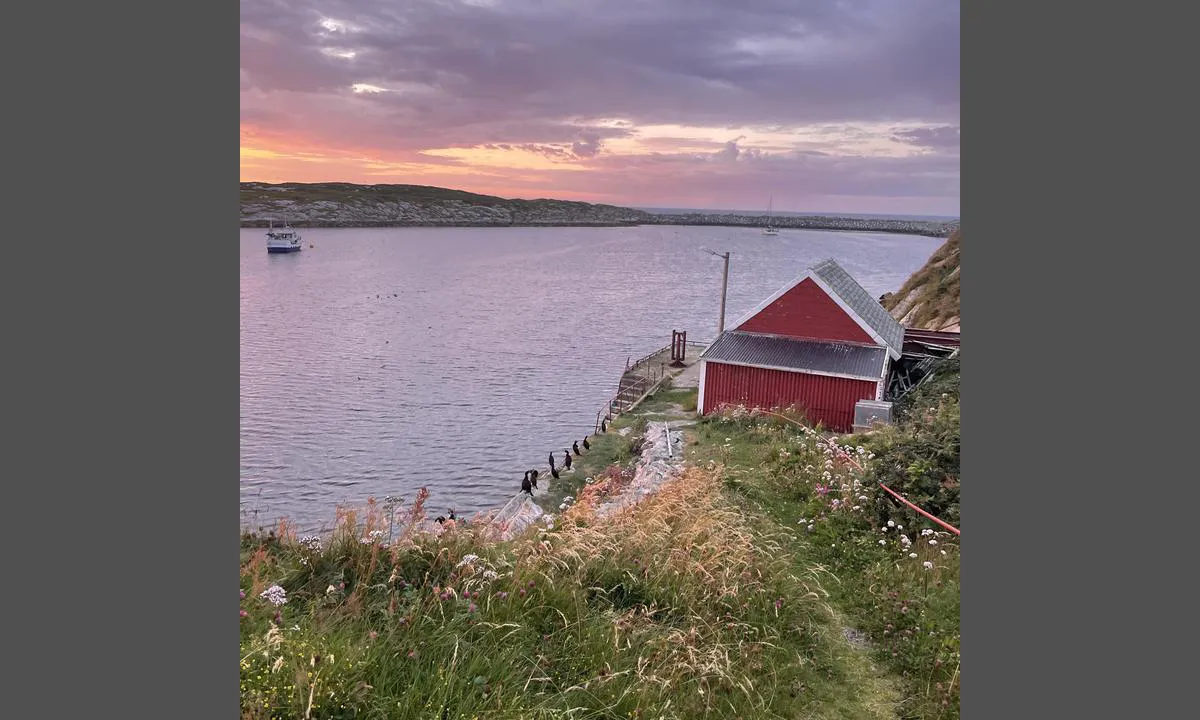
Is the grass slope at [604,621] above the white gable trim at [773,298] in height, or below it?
below

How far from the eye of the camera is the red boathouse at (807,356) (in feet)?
84.9

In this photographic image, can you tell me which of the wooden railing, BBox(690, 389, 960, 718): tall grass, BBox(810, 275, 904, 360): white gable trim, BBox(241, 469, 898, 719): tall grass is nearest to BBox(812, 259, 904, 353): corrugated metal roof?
BBox(810, 275, 904, 360): white gable trim

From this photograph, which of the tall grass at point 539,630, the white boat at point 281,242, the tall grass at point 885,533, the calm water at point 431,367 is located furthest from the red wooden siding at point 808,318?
the white boat at point 281,242

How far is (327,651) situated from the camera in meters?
4.67

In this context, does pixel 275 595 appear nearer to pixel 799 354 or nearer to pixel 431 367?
pixel 799 354

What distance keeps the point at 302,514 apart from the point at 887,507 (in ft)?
59.3

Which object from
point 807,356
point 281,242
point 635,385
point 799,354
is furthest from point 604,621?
point 281,242

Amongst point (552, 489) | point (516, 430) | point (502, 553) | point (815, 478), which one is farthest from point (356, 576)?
point (516, 430)

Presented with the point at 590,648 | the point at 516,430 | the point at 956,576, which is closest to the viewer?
the point at 590,648

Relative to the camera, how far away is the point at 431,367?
1694 inches

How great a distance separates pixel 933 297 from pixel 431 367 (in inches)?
1219

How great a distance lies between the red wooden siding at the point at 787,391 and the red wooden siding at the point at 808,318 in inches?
90.7

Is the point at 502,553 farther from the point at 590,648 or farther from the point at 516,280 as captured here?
the point at 516,280

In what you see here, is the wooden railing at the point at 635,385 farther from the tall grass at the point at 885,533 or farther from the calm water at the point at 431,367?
the tall grass at the point at 885,533
